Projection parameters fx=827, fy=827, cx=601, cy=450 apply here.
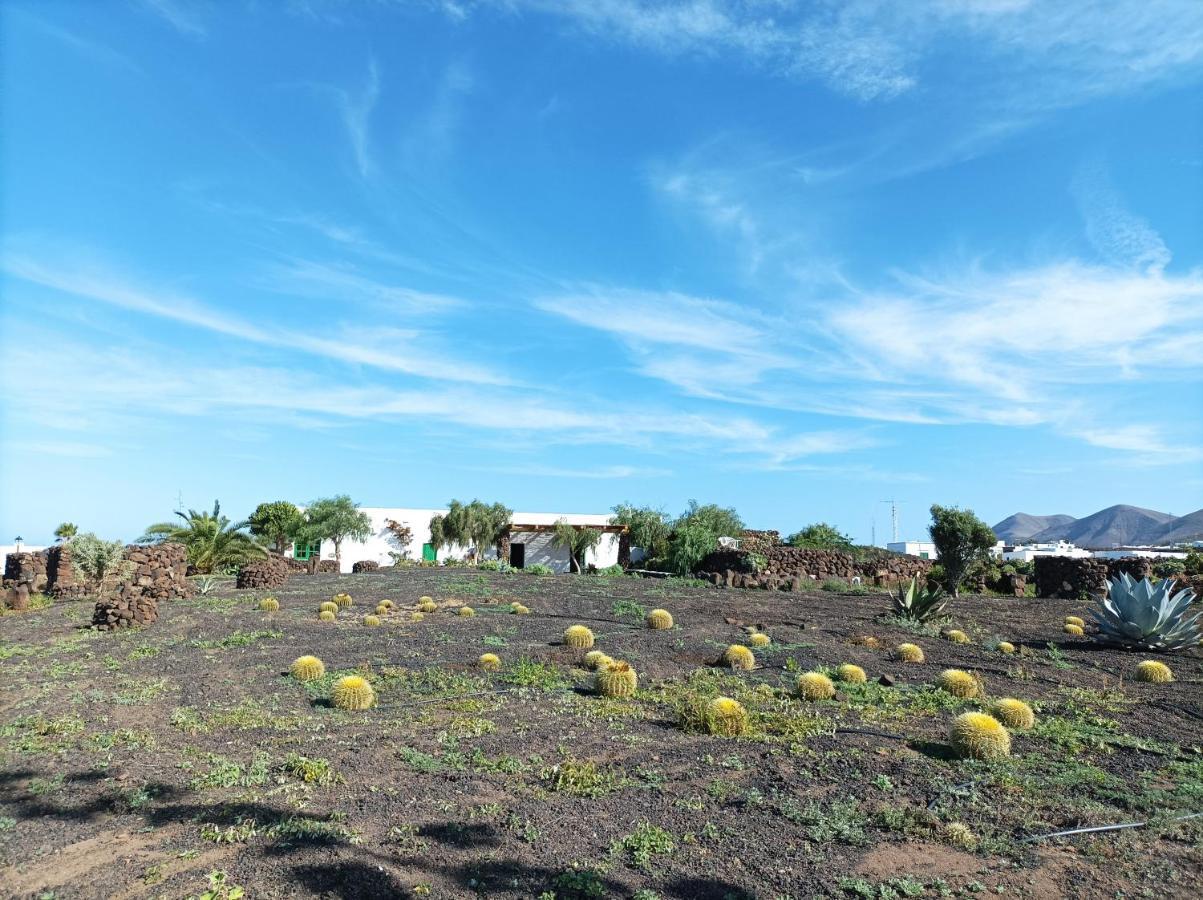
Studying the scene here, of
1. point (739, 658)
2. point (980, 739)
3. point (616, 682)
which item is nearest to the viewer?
point (980, 739)

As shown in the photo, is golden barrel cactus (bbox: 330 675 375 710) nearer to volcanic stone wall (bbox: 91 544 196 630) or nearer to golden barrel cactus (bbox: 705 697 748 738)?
golden barrel cactus (bbox: 705 697 748 738)

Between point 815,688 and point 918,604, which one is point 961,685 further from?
point 918,604

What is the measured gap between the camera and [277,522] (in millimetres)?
42625

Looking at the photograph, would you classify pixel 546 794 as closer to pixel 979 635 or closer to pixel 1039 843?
pixel 1039 843

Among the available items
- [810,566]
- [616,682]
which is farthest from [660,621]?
[810,566]

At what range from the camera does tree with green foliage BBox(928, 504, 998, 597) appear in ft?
74.1

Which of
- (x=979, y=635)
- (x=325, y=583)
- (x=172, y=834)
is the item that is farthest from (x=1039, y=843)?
(x=325, y=583)

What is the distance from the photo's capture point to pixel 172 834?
4848mm

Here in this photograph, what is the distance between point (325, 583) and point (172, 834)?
771 inches

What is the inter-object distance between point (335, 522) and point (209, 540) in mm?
14063

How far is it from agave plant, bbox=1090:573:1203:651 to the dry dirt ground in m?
0.84

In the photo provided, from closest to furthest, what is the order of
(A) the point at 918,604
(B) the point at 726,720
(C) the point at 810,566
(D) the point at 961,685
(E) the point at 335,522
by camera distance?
1. (B) the point at 726,720
2. (D) the point at 961,685
3. (A) the point at 918,604
4. (C) the point at 810,566
5. (E) the point at 335,522

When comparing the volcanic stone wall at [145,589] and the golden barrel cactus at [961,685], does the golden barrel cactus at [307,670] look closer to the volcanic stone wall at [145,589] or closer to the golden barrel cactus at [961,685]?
the volcanic stone wall at [145,589]

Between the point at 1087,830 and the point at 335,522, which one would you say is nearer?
the point at 1087,830
